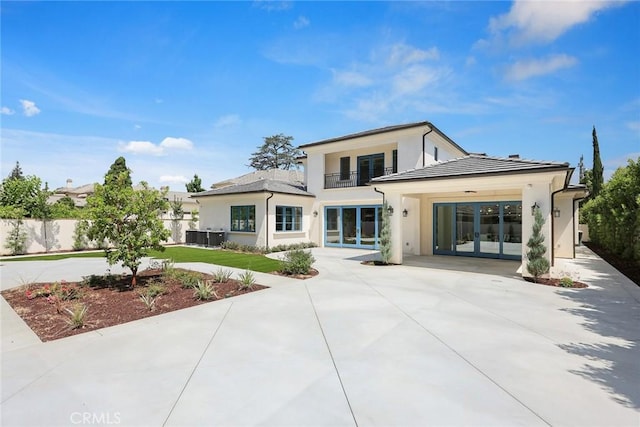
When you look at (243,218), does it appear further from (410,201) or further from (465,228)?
(465,228)

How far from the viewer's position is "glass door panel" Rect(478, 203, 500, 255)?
14969 mm

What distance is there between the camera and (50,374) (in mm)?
3818

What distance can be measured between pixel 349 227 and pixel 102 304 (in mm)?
14514

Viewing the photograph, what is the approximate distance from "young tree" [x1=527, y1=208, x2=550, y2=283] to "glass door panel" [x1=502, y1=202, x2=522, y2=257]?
5.13m

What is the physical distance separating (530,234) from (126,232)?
1284 centimetres

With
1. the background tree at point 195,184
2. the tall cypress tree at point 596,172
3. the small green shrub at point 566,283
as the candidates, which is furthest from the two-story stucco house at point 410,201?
the background tree at point 195,184

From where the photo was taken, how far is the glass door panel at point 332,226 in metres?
20.1

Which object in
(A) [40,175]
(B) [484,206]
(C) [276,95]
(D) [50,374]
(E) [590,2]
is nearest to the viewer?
(D) [50,374]

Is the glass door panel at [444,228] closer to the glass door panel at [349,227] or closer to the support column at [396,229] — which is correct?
the support column at [396,229]

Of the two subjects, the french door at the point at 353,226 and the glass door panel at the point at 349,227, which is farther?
the glass door panel at the point at 349,227

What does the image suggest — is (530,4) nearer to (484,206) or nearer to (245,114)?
(484,206)

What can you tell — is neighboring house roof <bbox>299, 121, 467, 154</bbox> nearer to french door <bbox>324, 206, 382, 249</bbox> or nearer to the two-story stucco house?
the two-story stucco house

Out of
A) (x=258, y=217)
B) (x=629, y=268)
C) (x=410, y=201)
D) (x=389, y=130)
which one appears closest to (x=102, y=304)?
(x=258, y=217)

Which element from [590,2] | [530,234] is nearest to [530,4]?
[590,2]
